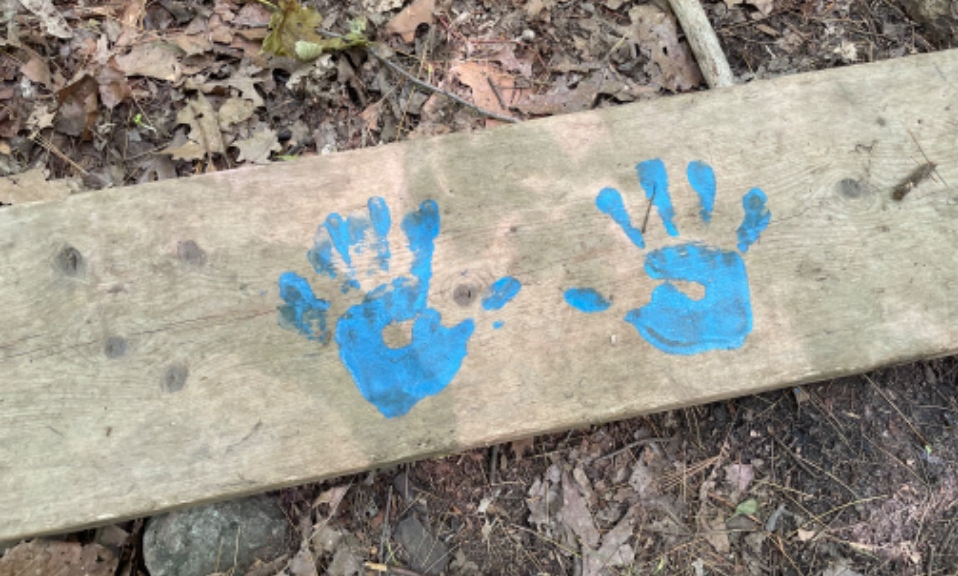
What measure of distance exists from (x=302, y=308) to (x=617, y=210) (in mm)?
955

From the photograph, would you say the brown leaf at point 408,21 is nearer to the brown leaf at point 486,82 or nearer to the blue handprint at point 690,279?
the brown leaf at point 486,82

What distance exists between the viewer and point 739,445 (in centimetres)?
227

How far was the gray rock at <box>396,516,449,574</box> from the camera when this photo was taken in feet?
7.04

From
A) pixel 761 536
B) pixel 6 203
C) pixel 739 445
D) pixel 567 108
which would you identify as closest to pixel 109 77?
pixel 6 203

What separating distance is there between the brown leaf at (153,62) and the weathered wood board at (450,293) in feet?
2.57

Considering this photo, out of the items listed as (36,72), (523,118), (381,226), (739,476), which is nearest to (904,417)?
(739,476)

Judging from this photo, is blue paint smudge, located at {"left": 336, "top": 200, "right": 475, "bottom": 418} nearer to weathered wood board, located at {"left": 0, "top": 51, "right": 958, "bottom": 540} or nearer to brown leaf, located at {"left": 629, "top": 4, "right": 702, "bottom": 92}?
weathered wood board, located at {"left": 0, "top": 51, "right": 958, "bottom": 540}

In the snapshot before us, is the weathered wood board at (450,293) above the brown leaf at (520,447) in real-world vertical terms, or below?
above

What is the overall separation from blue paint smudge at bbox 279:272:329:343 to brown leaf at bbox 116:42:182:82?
115 cm

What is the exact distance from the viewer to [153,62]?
8.51ft

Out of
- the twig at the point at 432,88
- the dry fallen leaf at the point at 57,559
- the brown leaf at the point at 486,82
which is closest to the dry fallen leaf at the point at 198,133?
the twig at the point at 432,88

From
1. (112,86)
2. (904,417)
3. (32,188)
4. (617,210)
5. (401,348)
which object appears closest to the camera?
(401,348)

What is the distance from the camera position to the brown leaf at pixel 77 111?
2.49m

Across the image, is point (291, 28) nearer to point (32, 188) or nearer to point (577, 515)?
point (32, 188)
